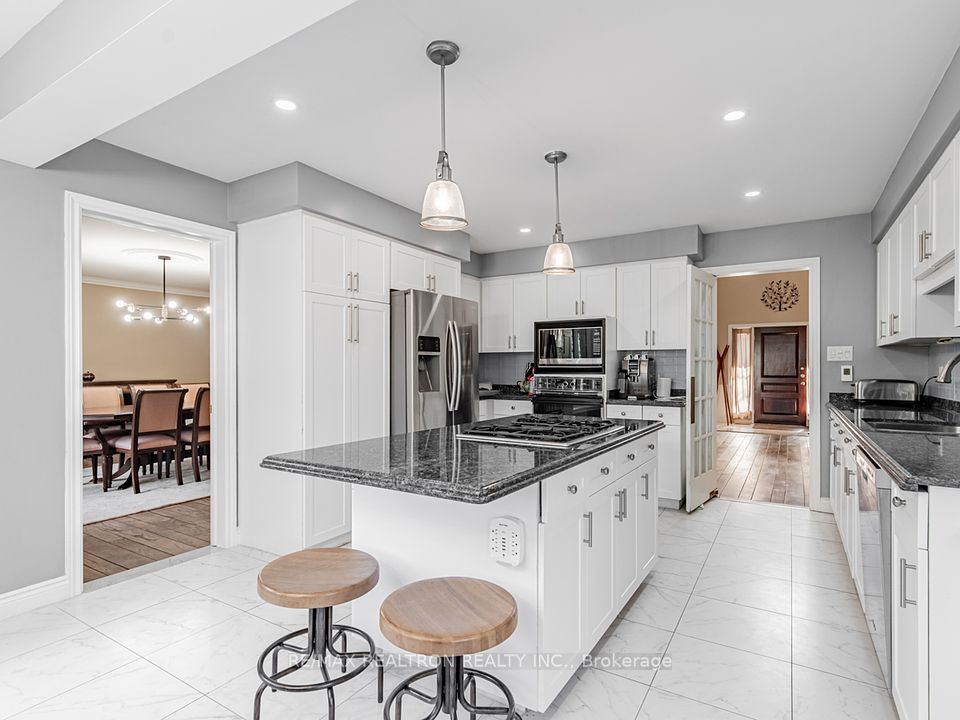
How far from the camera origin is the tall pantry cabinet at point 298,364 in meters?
3.33

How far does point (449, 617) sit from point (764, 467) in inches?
235

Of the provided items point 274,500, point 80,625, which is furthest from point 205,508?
point 80,625

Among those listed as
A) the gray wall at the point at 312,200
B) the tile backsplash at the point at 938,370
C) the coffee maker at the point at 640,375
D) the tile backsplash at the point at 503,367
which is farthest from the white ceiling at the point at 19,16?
the tile backsplash at the point at 938,370

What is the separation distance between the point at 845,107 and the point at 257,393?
146 inches

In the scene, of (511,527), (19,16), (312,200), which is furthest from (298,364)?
(511,527)

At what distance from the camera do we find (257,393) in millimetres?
3529

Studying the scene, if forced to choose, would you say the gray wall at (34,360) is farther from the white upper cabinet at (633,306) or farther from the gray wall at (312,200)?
the white upper cabinet at (633,306)

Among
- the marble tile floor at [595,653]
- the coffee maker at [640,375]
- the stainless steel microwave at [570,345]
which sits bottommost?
the marble tile floor at [595,653]

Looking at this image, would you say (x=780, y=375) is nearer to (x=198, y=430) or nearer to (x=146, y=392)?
(x=198, y=430)

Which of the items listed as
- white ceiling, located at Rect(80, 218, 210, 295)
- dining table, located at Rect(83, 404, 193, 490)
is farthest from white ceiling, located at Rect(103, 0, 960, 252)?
dining table, located at Rect(83, 404, 193, 490)

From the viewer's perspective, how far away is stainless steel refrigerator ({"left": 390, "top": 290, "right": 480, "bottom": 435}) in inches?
155

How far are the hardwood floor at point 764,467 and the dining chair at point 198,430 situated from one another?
524cm

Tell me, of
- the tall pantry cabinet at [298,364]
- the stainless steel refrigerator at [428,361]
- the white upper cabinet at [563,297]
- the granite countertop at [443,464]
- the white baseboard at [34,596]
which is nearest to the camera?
the granite countertop at [443,464]

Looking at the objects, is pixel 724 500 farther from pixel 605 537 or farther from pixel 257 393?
pixel 257 393
